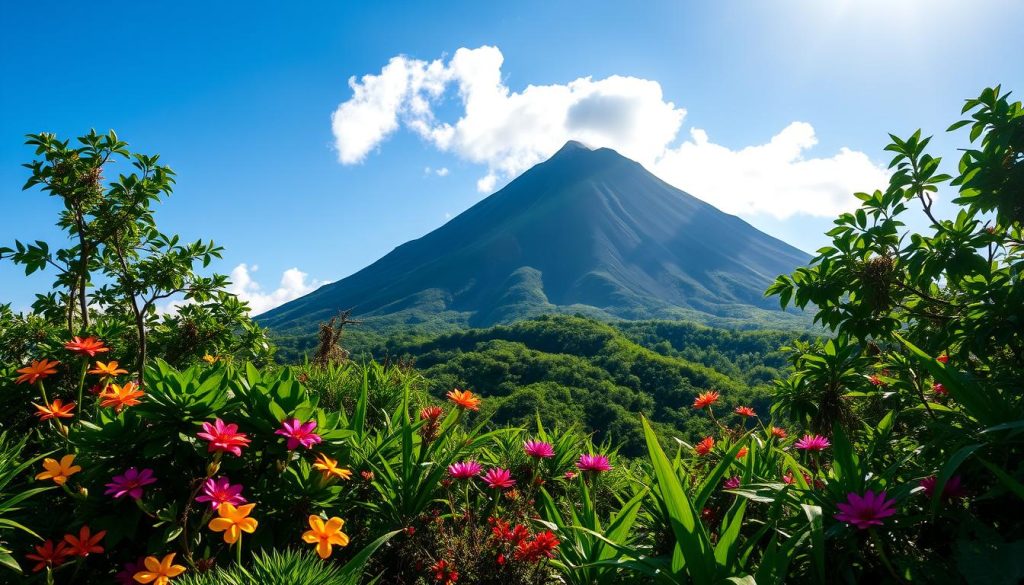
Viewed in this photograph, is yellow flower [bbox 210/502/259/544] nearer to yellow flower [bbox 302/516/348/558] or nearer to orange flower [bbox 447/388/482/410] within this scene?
yellow flower [bbox 302/516/348/558]

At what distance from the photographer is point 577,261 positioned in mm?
136000

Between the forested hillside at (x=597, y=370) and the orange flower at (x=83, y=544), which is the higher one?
the orange flower at (x=83, y=544)

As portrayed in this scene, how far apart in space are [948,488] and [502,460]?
1.87 metres

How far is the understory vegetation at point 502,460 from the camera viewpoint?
4.21 ft

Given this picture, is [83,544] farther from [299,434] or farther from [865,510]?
[865,510]

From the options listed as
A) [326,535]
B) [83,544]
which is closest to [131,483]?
[83,544]

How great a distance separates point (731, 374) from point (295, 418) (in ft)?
203

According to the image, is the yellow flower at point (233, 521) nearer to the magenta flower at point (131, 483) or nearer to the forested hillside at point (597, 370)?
the magenta flower at point (131, 483)

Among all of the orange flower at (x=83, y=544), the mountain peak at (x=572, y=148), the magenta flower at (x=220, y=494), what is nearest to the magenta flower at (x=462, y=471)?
the magenta flower at (x=220, y=494)

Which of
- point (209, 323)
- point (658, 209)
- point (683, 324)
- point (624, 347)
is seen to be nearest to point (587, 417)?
point (624, 347)

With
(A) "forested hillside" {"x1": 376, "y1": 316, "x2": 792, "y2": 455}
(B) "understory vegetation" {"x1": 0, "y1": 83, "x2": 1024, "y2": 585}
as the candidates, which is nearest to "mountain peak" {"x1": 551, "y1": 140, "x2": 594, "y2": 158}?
(A) "forested hillside" {"x1": 376, "y1": 316, "x2": 792, "y2": 455}

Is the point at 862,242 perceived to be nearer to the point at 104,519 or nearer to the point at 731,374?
the point at 104,519

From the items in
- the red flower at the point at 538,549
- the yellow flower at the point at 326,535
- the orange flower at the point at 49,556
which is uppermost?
the orange flower at the point at 49,556

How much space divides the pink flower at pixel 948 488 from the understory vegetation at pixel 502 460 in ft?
0.04
